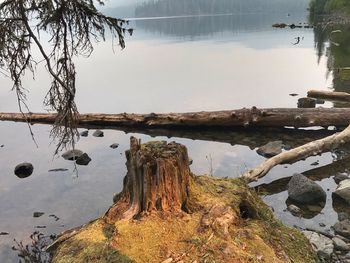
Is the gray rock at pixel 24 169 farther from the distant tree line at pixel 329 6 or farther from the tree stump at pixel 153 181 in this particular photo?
the distant tree line at pixel 329 6

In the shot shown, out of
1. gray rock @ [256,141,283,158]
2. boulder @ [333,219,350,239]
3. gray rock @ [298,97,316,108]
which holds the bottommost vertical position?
boulder @ [333,219,350,239]

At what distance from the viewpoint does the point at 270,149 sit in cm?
1585

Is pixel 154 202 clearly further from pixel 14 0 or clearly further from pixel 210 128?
pixel 210 128

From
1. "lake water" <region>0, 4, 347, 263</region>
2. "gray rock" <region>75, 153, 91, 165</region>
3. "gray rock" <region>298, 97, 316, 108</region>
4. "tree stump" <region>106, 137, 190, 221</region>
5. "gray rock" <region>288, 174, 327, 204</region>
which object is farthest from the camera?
"gray rock" <region>298, 97, 316, 108</region>

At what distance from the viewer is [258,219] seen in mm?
7656

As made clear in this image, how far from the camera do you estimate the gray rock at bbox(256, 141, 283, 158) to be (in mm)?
15672

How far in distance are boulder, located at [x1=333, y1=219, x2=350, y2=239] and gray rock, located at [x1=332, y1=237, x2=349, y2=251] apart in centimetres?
49

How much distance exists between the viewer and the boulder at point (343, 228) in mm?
9266

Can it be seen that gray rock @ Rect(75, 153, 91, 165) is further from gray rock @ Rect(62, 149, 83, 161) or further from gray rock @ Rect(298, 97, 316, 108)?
gray rock @ Rect(298, 97, 316, 108)

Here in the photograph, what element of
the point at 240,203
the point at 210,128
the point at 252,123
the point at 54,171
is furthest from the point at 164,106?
the point at 240,203

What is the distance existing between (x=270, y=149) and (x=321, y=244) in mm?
7423

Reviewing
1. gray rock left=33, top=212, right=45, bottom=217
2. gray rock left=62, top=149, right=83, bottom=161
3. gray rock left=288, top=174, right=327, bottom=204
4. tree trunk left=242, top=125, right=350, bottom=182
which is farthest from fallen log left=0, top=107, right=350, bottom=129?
gray rock left=33, top=212, right=45, bottom=217

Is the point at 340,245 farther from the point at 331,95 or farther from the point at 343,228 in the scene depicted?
the point at 331,95

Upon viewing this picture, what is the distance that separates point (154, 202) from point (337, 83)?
26.4m
